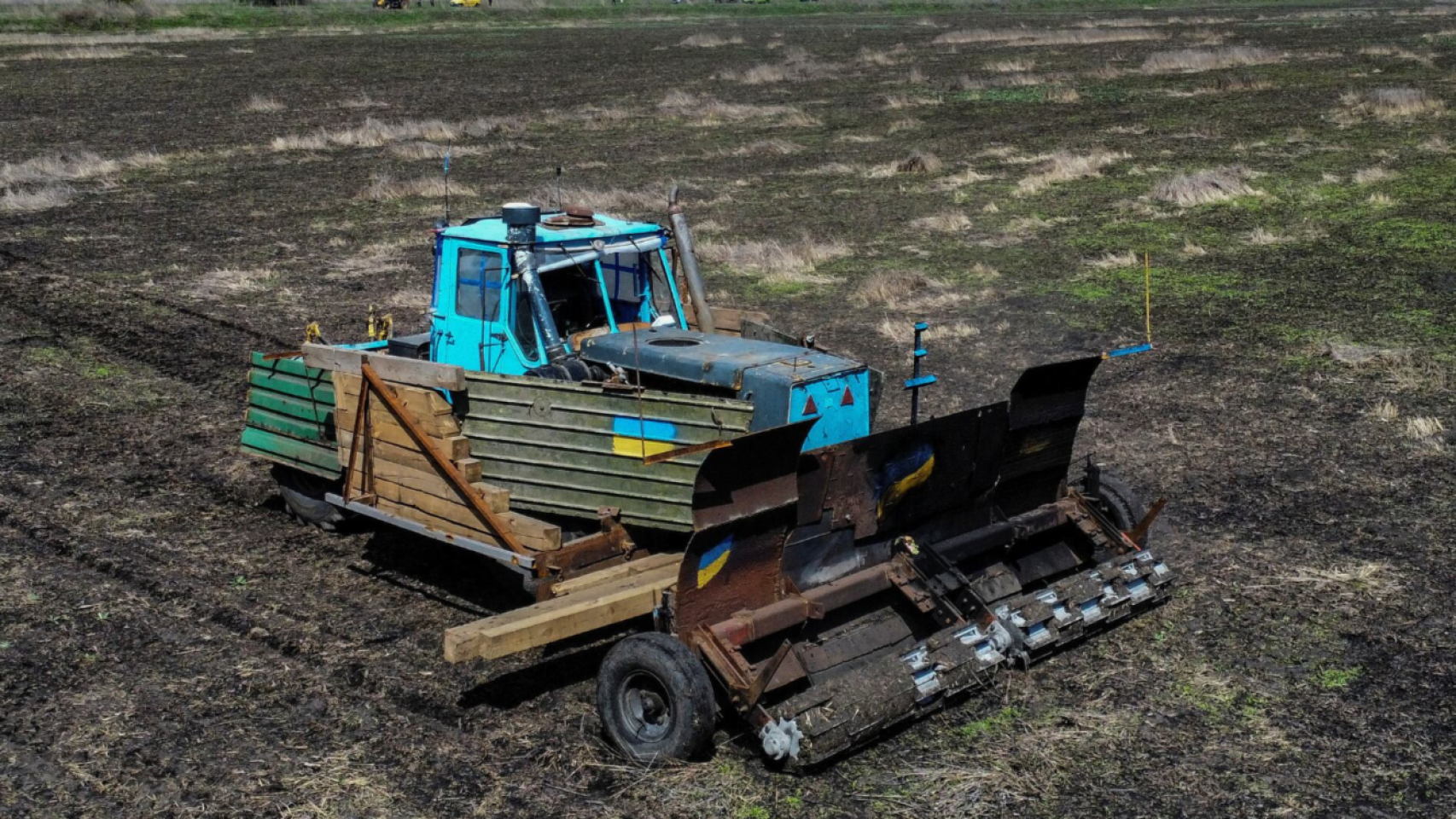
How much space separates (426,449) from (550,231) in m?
1.87

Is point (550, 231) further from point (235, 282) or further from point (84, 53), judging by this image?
point (84, 53)

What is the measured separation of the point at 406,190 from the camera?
1028 inches

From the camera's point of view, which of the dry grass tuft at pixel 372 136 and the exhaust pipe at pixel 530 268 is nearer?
the exhaust pipe at pixel 530 268

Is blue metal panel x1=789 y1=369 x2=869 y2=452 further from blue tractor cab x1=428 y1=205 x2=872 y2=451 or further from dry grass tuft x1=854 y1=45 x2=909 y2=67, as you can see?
dry grass tuft x1=854 y1=45 x2=909 y2=67

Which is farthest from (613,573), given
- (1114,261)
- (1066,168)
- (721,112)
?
(721,112)

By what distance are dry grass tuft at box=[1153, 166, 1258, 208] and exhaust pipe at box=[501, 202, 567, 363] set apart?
16.0 m

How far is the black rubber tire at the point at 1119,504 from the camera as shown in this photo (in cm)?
959

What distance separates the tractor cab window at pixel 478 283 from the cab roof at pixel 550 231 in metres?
0.12

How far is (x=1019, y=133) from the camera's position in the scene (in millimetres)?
31719

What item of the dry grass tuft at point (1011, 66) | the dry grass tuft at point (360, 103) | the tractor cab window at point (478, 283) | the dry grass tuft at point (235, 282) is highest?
the dry grass tuft at point (1011, 66)

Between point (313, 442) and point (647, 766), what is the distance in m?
4.53

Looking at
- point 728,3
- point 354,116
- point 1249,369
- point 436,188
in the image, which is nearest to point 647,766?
point 1249,369

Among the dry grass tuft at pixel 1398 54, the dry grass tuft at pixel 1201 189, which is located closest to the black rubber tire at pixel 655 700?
the dry grass tuft at pixel 1201 189

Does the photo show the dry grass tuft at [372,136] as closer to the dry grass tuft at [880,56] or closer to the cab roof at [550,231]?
the dry grass tuft at [880,56]
